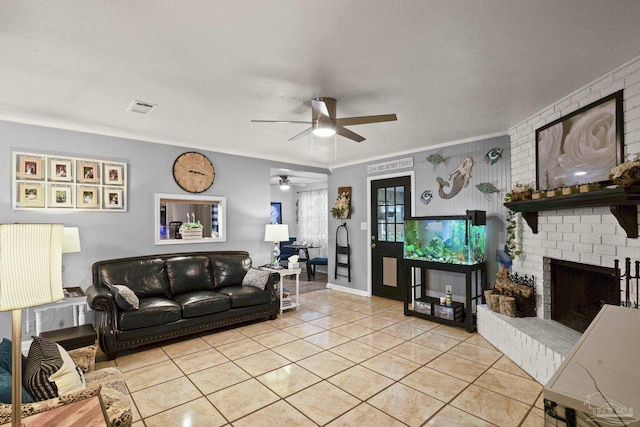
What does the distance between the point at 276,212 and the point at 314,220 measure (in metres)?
1.13

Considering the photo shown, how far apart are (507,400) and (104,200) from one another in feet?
14.8

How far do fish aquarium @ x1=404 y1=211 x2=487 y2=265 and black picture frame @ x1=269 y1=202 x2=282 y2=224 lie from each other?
5.03 meters

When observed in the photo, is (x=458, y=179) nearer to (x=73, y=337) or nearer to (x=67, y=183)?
(x=73, y=337)

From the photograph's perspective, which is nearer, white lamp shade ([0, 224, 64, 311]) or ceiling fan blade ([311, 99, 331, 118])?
white lamp shade ([0, 224, 64, 311])

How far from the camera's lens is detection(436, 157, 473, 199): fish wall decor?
178 inches

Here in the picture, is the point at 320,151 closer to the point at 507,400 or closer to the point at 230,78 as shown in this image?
the point at 230,78

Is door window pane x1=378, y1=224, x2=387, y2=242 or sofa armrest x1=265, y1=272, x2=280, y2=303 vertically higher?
door window pane x1=378, y1=224, x2=387, y2=242

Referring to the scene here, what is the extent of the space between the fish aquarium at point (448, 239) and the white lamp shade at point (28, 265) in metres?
3.92

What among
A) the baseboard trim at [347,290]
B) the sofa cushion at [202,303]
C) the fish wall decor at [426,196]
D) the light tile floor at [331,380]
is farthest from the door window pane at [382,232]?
the sofa cushion at [202,303]

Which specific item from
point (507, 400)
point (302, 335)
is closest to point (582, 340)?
Answer: point (507, 400)

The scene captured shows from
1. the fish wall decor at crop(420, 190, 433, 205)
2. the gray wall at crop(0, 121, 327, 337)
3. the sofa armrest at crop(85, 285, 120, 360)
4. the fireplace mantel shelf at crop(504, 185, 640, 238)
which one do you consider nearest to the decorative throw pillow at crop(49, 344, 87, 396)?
the sofa armrest at crop(85, 285, 120, 360)

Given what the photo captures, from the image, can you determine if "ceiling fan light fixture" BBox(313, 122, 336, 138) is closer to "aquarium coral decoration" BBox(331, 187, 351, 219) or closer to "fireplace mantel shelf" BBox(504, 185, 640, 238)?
"fireplace mantel shelf" BBox(504, 185, 640, 238)

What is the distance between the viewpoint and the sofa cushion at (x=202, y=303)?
3648mm

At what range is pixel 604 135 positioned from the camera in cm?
254
